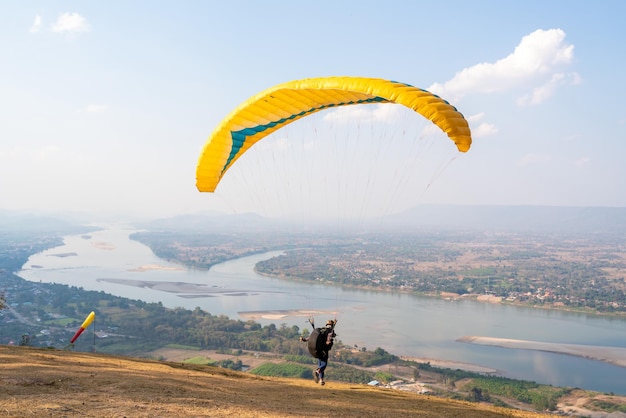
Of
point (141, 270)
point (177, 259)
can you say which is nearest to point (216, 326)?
point (141, 270)

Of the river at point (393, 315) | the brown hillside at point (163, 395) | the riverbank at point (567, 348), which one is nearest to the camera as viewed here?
the brown hillside at point (163, 395)

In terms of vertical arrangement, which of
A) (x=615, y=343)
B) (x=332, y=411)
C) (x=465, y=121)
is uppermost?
(x=465, y=121)

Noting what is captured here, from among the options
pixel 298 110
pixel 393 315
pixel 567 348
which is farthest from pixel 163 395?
pixel 393 315

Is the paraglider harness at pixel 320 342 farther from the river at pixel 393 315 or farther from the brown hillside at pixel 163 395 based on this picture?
the river at pixel 393 315

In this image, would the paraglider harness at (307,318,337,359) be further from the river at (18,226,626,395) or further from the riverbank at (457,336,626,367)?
the riverbank at (457,336,626,367)

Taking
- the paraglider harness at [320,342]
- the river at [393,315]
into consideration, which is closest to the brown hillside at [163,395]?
the paraglider harness at [320,342]

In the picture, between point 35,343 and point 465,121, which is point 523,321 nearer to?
point 35,343
